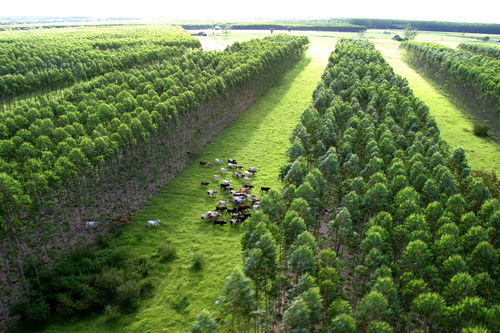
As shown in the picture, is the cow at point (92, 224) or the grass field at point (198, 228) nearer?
the grass field at point (198, 228)

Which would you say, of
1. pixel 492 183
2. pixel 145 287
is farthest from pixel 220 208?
pixel 492 183

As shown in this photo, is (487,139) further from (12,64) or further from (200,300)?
(12,64)

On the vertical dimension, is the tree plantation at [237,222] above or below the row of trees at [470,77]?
below

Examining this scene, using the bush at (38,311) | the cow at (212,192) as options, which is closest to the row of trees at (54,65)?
the cow at (212,192)

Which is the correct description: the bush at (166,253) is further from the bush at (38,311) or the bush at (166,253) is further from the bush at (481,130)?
the bush at (481,130)

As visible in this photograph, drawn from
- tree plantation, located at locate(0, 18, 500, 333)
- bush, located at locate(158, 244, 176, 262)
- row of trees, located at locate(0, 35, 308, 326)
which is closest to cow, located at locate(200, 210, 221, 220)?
tree plantation, located at locate(0, 18, 500, 333)

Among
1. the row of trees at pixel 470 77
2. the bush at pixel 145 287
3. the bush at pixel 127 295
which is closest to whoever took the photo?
the bush at pixel 127 295

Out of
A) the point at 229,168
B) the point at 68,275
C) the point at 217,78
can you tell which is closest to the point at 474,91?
the point at 217,78
